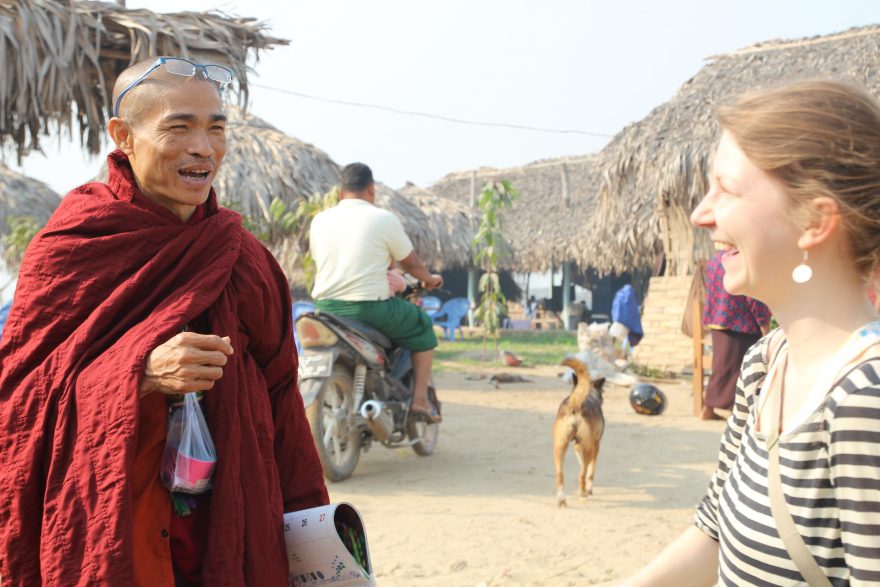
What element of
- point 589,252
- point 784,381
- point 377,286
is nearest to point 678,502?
point 377,286

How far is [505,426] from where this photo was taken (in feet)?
26.7

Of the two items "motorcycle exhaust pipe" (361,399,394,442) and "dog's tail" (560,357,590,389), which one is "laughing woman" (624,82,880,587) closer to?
"dog's tail" (560,357,590,389)

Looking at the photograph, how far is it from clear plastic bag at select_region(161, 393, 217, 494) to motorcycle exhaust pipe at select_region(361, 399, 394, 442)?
3.59 metres

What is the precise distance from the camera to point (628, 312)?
12.2m

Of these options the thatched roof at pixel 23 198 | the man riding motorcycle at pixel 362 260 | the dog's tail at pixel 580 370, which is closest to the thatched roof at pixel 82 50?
the man riding motorcycle at pixel 362 260

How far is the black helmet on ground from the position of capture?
8.87 meters

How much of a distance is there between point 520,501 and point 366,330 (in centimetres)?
152

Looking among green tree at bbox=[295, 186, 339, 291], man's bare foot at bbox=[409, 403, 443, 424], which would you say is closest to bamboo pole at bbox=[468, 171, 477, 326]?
green tree at bbox=[295, 186, 339, 291]

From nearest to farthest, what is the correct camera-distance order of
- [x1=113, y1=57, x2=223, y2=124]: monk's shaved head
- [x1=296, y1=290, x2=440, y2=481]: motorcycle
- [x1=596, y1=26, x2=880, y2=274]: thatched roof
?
[x1=113, y1=57, x2=223, y2=124]: monk's shaved head
[x1=296, y1=290, x2=440, y2=481]: motorcycle
[x1=596, y1=26, x2=880, y2=274]: thatched roof

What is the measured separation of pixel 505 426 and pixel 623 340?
5103mm

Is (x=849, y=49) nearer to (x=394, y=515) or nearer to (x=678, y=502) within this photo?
(x=678, y=502)

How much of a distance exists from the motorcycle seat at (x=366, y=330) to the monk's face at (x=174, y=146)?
10.9ft

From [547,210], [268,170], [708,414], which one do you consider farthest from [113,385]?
[547,210]

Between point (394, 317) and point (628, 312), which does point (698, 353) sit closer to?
point (628, 312)
